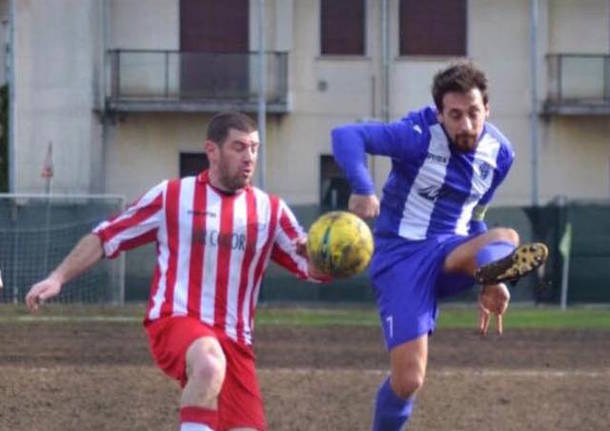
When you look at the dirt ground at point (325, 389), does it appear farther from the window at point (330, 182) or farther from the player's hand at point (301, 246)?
the window at point (330, 182)

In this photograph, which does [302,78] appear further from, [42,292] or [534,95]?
[42,292]

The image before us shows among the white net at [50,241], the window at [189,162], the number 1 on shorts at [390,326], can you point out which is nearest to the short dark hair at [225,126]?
the number 1 on shorts at [390,326]

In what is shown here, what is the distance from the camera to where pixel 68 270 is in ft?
27.1

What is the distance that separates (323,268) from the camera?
327 inches

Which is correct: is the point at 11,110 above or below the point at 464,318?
above

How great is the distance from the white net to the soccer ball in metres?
17.0

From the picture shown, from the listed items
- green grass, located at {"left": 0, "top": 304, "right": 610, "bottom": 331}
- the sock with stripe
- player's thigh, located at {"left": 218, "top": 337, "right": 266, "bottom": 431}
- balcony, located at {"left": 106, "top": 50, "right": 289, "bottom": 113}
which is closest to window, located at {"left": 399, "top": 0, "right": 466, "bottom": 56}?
balcony, located at {"left": 106, "top": 50, "right": 289, "bottom": 113}

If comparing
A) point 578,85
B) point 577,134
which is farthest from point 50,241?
point 577,134

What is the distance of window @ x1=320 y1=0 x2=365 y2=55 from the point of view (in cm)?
3481

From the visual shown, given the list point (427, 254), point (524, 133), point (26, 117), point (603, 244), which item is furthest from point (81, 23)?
point (427, 254)

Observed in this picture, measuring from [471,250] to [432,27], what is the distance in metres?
26.7

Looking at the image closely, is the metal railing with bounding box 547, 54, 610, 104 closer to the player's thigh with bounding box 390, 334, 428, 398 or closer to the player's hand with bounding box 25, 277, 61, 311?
the player's thigh with bounding box 390, 334, 428, 398

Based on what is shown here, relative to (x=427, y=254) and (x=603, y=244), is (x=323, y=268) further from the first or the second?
(x=603, y=244)

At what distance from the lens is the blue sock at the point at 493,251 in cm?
872
